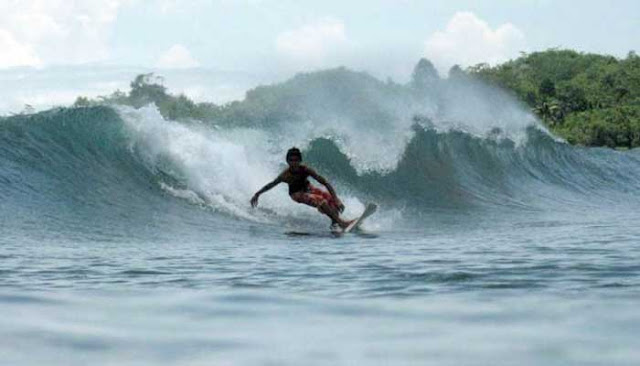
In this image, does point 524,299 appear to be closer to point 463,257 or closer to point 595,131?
point 463,257

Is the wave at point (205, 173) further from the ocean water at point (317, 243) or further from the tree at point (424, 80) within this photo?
the tree at point (424, 80)

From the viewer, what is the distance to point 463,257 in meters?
7.95

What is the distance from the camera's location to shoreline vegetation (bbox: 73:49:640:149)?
2566cm

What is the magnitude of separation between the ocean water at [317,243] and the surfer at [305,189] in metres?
0.34

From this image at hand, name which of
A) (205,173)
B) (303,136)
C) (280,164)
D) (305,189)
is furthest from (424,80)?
(305,189)

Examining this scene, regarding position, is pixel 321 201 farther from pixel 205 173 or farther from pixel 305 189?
pixel 205 173

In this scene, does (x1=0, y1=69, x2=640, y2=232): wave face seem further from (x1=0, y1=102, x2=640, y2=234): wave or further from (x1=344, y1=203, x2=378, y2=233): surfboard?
(x1=344, y1=203, x2=378, y2=233): surfboard

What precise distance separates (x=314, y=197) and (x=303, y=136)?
801cm

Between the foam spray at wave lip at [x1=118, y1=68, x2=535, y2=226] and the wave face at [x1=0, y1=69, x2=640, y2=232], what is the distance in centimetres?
3

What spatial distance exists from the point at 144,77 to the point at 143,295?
61513 mm

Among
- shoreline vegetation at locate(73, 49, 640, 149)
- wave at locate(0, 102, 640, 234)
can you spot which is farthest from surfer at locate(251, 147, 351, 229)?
shoreline vegetation at locate(73, 49, 640, 149)

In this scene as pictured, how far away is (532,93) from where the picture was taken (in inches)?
3489

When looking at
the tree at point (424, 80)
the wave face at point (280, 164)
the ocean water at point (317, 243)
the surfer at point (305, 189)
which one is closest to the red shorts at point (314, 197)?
the surfer at point (305, 189)

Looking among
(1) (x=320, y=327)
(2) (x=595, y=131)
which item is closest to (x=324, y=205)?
→ (1) (x=320, y=327)
